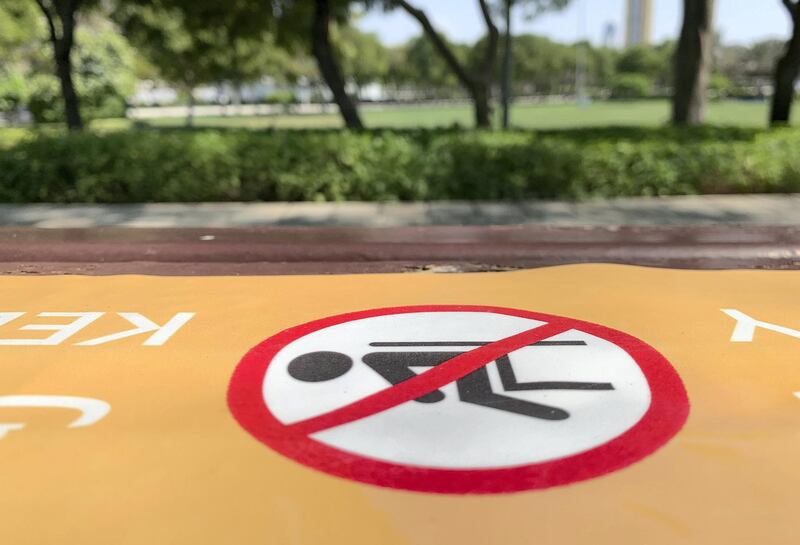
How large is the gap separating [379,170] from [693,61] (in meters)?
6.68

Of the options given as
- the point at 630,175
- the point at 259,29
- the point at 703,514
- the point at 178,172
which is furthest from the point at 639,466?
the point at 259,29

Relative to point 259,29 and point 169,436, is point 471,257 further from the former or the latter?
point 259,29

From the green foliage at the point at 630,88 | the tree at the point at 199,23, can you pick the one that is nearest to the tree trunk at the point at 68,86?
the tree at the point at 199,23

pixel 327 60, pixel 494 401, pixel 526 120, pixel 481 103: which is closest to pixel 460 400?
pixel 494 401

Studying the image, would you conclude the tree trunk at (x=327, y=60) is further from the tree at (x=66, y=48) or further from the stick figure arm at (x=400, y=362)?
the stick figure arm at (x=400, y=362)

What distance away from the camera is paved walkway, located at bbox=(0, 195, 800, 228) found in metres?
8.13

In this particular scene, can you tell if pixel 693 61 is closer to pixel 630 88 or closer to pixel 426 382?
pixel 426 382

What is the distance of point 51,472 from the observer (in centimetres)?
248

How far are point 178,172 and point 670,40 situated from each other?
123097 mm

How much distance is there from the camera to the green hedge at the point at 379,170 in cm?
945

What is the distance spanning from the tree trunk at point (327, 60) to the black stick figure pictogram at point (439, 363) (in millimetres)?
9929

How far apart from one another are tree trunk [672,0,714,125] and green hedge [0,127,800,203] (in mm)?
2966

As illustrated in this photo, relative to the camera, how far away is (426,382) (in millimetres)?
3168

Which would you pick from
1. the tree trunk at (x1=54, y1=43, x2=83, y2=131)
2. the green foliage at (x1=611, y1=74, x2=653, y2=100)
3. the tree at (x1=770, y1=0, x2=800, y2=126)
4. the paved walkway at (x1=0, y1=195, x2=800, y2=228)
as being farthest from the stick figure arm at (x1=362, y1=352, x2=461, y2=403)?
the green foliage at (x1=611, y1=74, x2=653, y2=100)
